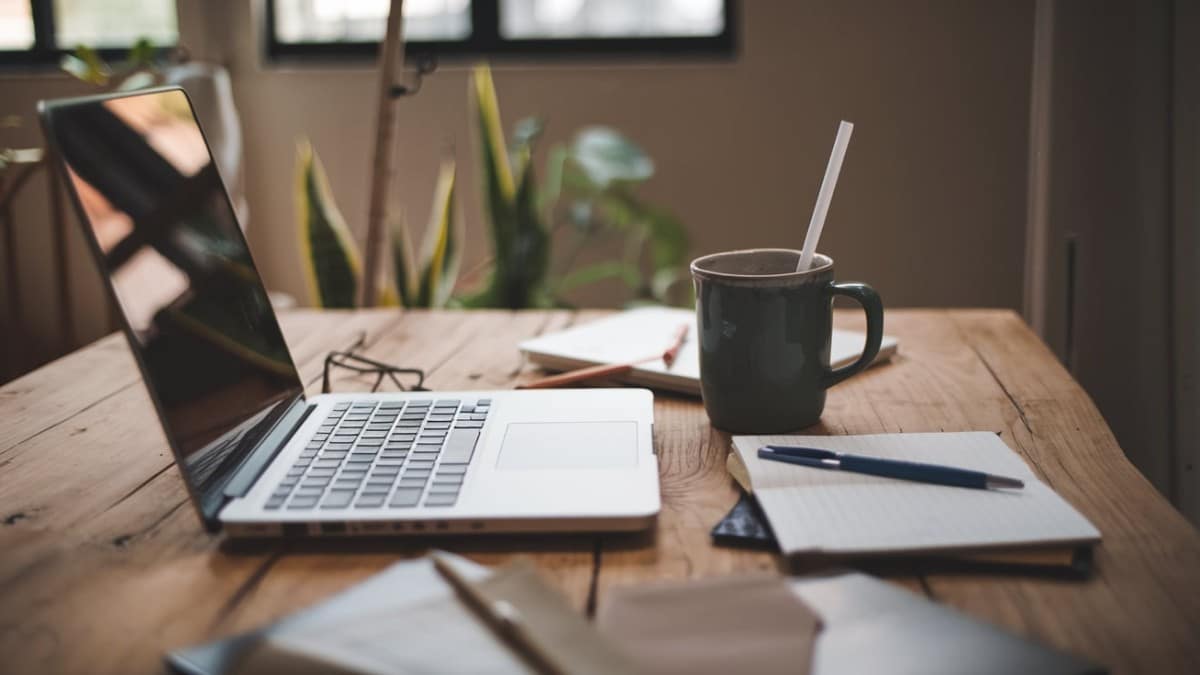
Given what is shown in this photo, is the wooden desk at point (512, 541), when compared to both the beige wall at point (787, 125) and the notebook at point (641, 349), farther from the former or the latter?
the beige wall at point (787, 125)

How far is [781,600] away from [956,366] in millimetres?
614

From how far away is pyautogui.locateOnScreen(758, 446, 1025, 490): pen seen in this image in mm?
683

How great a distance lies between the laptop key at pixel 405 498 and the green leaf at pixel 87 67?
2.23 m

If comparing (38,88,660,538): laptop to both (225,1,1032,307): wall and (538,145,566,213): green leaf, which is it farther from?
(225,1,1032,307): wall

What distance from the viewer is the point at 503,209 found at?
219cm

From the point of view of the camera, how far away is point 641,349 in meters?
1.08

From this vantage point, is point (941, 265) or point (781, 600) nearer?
point (781, 600)

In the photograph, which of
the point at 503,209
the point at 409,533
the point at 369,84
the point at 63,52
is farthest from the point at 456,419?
the point at 63,52

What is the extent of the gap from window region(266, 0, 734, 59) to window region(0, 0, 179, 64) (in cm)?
46

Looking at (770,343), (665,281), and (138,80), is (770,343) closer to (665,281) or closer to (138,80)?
(665,281)

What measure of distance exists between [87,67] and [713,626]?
2915 millimetres

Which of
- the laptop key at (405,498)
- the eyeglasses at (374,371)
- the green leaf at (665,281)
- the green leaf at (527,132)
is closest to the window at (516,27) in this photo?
the green leaf at (527,132)

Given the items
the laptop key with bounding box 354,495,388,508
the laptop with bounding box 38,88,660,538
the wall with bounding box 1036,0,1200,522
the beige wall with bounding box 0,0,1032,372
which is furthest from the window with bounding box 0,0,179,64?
the laptop key with bounding box 354,495,388,508

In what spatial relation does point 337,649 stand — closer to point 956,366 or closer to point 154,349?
point 154,349
